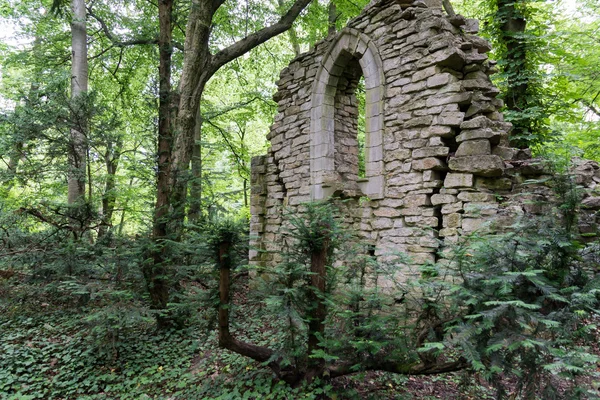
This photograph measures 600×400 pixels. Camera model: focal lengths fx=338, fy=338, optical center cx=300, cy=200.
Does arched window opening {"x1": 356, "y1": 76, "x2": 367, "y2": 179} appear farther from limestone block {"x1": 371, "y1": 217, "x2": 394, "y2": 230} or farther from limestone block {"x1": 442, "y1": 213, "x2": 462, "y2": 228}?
limestone block {"x1": 442, "y1": 213, "x2": 462, "y2": 228}

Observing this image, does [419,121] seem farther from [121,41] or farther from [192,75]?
[121,41]

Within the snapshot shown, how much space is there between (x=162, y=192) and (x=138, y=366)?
2483 millimetres

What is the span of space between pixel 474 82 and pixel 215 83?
1187cm

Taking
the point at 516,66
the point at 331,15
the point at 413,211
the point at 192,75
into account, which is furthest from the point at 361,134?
the point at 413,211

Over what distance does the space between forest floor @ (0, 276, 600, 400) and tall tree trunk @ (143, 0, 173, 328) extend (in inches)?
16.9

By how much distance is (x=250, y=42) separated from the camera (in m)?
9.29

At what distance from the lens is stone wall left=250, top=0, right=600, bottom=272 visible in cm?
455

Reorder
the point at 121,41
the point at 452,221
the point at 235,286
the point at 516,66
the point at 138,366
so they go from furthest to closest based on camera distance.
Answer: the point at 121,41 → the point at 516,66 → the point at 452,221 → the point at 138,366 → the point at 235,286

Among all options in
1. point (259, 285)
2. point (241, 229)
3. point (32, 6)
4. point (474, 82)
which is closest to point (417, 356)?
point (259, 285)

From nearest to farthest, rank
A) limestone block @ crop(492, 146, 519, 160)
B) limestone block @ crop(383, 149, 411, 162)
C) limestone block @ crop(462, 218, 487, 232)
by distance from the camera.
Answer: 1. limestone block @ crop(462, 218, 487, 232)
2. limestone block @ crop(492, 146, 519, 160)
3. limestone block @ crop(383, 149, 411, 162)

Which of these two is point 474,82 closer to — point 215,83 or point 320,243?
point 320,243

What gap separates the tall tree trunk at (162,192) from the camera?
16.2 feet

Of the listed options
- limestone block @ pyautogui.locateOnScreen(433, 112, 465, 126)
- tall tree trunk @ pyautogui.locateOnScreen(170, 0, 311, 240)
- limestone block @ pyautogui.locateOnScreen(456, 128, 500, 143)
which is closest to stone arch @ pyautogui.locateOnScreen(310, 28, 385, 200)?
limestone block @ pyautogui.locateOnScreen(433, 112, 465, 126)

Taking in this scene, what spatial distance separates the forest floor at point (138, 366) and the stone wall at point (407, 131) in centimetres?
147
